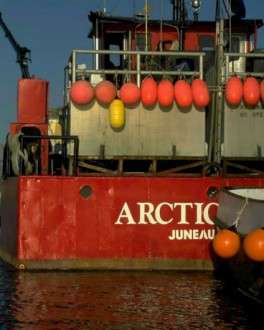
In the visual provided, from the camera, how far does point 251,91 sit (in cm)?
1499

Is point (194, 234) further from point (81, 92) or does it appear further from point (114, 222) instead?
point (81, 92)

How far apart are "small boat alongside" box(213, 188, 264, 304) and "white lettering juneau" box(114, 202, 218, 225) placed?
0.72 m

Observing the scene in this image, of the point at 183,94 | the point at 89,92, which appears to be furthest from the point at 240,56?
the point at 89,92

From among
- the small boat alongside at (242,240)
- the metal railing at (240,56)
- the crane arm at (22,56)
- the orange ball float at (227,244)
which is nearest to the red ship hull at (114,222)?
the small boat alongside at (242,240)

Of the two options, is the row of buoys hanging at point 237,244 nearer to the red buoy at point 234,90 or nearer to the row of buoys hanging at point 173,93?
the row of buoys hanging at point 173,93

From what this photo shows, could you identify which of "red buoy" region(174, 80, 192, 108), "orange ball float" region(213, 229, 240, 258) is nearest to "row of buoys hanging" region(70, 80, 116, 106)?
"red buoy" region(174, 80, 192, 108)

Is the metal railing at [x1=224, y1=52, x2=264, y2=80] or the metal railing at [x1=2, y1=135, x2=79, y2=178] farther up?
the metal railing at [x1=224, y1=52, x2=264, y2=80]

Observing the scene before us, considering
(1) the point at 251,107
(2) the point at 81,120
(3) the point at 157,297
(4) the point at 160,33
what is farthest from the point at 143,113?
(3) the point at 157,297

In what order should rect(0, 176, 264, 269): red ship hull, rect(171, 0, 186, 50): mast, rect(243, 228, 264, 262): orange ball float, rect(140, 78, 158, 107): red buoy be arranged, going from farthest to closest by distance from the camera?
1. rect(171, 0, 186, 50): mast
2. rect(140, 78, 158, 107): red buoy
3. rect(0, 176, 264, 269): red ship hull
4. rect(243, 228, 264, 262): orange ball float

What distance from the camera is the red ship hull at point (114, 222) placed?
1390 cm

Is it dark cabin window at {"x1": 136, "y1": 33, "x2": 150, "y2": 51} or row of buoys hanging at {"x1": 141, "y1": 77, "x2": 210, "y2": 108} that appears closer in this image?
row of buoys hanging at {"x1": 141, "y1": 77, "x2": 210, "y2": 108}

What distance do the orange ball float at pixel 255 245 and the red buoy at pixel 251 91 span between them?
455cm

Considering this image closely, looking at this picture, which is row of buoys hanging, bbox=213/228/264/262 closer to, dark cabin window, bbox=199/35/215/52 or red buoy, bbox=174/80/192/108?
red buoy, bbox=174/80/192/108

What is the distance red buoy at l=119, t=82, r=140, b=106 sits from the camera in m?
14.7
